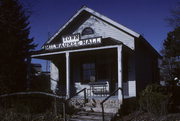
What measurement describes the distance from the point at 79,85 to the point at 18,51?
503cm

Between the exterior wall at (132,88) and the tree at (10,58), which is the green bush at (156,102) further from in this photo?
the tree at (10,58)

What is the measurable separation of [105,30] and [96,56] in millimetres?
1940

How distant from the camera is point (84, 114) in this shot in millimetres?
11031

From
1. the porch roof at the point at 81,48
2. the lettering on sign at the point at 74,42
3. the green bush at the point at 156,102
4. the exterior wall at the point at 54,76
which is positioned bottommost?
the green bush at the point at 156,102

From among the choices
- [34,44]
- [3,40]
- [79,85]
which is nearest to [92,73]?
[79,85]

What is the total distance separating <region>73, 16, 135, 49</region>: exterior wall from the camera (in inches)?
570

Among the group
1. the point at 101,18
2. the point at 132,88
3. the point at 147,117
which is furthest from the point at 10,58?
the point at 147,117

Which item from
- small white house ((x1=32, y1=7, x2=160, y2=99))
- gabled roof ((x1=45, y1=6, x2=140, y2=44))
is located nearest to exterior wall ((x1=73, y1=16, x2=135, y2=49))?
small white house ((x1=32, y1=7, x2=160, y2=99))

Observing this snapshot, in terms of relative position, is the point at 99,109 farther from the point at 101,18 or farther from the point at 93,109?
the point at 101,18

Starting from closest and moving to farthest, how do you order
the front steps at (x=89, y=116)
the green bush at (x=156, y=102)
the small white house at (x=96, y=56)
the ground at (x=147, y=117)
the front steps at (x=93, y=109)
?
the ground at (x=147, y=117) < the green bush at (x=156, y=102) < the front steps at (x=89, y=116) < the front steps at (x=93, y=109) < the small white house at (x=96, y=56)

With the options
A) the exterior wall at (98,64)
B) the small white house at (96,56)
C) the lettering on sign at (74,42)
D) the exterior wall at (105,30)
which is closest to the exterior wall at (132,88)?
the small white house at (96,56)

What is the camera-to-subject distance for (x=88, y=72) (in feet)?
52.1

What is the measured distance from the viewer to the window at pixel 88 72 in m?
15.7

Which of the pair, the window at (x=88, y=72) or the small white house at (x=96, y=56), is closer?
the small white house at (x=96, y=56)
